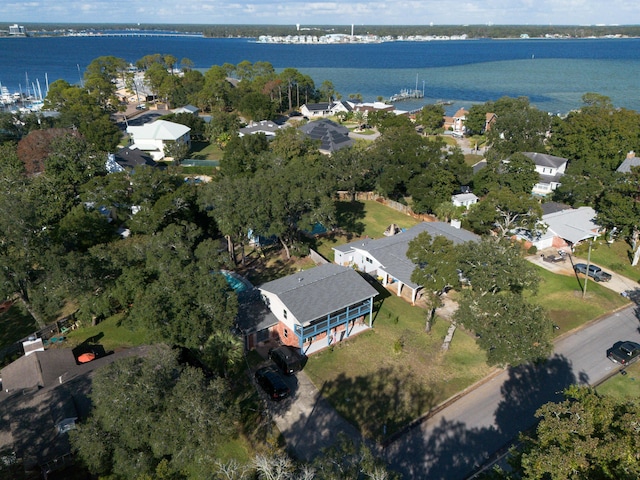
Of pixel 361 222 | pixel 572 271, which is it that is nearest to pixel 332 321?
pixel 361 222

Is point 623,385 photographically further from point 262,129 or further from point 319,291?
Answer: point 262,129

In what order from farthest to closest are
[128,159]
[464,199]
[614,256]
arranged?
[128,159]
[464,199]
[614,256]

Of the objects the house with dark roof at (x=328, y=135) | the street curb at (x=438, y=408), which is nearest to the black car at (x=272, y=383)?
the street curb at (x=438, y=408)

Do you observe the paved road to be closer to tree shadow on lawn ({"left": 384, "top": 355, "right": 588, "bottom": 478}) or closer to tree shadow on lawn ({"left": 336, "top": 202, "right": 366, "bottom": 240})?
tree shadow on lawn ({"left": 384, "top": 355, "right": 588, "bottom": 478})

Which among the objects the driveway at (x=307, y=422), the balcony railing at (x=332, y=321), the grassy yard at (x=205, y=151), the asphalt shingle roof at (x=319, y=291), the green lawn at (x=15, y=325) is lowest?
the green lawn at (x=15, y=325)

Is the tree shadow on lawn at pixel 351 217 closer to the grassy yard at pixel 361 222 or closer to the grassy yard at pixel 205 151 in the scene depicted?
the grassy yard at pixel 361 222

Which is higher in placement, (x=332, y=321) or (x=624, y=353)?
(x=332, y=321)
